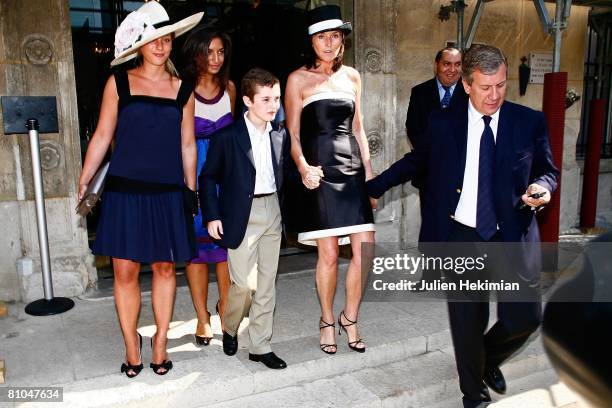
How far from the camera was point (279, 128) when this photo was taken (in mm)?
3637

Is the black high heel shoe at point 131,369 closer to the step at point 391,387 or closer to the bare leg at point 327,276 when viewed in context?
the step at point 391,387

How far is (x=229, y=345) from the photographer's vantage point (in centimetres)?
376

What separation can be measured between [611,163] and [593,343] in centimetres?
881

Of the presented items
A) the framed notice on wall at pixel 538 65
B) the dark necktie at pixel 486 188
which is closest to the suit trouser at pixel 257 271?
the dark necktie at pixel 486 188

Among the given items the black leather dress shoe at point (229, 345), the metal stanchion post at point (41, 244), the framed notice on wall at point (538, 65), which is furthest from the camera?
the framed notice on wall at point (538, 65)

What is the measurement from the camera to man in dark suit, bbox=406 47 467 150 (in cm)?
482

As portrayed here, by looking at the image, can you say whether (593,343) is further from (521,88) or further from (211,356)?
(521,88)

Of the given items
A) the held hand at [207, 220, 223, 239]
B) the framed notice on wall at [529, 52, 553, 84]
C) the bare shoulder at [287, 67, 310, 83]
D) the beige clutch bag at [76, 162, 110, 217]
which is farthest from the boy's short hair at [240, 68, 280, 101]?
the framed notice on wall at [529, 52, 553, 84]

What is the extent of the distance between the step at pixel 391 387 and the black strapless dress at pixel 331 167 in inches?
37.4

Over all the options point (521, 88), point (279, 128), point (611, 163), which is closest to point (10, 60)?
point (279, 128)

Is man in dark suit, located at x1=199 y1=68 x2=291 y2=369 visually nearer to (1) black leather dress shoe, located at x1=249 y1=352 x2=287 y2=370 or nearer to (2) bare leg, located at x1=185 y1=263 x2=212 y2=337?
(1) black leather dress shoe, located at x1=249 y1=352 x2=287 y2=370

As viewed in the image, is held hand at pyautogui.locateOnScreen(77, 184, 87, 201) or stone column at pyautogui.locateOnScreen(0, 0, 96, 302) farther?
stone column at pyautogui.locateOnScreen(0, 0, 96, 302)

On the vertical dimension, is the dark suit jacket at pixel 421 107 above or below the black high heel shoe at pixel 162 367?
above

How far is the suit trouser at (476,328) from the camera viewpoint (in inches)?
116
